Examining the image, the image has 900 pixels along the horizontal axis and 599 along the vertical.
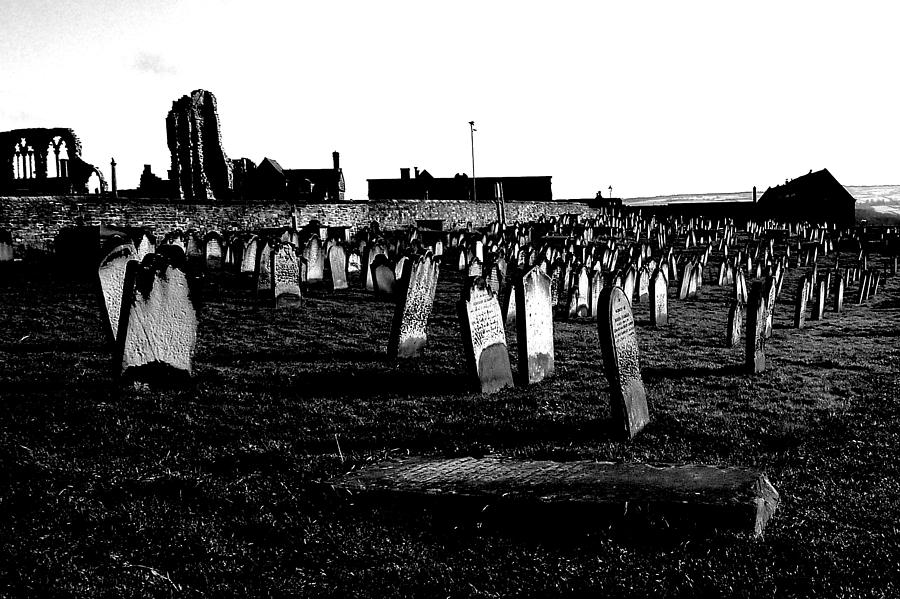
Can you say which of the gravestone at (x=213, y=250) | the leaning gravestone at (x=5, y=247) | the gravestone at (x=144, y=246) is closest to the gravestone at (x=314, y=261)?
the gravestone at (x=144, y=246)

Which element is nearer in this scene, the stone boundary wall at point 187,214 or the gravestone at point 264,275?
the gravestone at point 264,275

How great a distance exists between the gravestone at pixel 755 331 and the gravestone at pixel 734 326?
1.64 meters

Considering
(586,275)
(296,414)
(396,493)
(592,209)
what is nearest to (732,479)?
(396,493)

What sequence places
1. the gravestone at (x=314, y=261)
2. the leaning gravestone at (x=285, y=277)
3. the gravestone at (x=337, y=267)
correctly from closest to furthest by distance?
the leaning gravestone at (x=285, y=277) → the gravestone at (x=337, y=267) → the gravestone at (x=314, y=261)

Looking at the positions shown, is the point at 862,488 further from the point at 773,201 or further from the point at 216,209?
the point at 773,201

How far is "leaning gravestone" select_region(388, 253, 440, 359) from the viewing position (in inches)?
347

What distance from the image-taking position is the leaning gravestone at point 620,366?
593 cm

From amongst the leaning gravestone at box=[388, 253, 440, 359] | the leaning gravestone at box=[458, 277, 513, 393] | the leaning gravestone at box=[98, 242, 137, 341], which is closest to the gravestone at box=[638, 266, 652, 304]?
the leaning gravestone at box=[388, 253, 440, 359]

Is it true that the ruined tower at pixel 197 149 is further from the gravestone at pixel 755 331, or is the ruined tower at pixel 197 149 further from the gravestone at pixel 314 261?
the gravestone at pixel 755 331

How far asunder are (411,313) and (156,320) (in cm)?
291

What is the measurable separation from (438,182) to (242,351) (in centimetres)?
5618

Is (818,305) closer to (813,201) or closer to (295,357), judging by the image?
(295,357)

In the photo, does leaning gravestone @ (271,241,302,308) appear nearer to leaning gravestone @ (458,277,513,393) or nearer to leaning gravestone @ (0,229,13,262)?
leaning gravestone @ (458,277,513,393)

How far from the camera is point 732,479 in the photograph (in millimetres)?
4363
